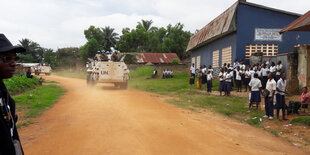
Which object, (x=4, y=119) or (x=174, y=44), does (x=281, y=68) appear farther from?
(x=174, y=44)

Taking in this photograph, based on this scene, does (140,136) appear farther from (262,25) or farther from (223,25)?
(262,25)

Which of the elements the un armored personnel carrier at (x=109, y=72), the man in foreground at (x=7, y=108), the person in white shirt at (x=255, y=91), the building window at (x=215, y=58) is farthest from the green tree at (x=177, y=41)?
the man in foreground at (x=7, y=108)

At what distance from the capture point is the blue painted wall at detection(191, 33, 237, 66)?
17.9 meters

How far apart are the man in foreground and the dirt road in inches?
89.9

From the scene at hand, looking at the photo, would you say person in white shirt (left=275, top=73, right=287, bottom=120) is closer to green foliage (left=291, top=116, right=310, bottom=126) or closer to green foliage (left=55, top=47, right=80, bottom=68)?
green foliage (left=291, top=116, right=310, bottom=126)

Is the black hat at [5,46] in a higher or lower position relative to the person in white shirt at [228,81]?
higher

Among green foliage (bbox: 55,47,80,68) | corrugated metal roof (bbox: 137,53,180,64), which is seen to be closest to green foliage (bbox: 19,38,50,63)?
green foliage (bbox: 55,47,80,68)

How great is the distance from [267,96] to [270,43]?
11.2 meters

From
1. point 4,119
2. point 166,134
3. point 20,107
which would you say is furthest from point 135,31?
point 4,119

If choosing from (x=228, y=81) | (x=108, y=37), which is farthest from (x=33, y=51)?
(x=228, y=81)

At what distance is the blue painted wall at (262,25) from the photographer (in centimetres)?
1728

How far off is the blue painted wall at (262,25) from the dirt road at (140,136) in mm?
11510

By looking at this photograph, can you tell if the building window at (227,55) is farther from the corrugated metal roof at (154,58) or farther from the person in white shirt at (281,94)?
the corrugated metal roof at (154,58)

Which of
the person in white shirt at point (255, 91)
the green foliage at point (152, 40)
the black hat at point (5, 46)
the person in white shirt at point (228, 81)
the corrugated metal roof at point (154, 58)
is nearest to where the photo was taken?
the black hat at point (5, 46)
